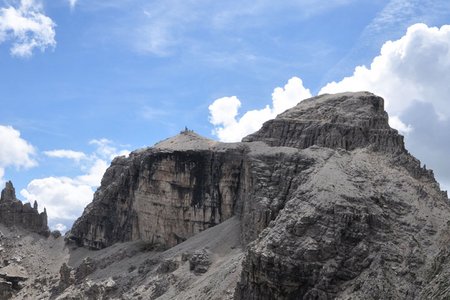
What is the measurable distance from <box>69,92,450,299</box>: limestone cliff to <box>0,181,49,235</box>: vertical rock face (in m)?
7.88

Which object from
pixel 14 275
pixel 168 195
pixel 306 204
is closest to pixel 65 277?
pixel 14 275

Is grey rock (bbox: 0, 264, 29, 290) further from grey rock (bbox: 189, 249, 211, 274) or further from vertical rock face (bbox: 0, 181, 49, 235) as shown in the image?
grey rock (bbox: 189, 249, 211, 274)

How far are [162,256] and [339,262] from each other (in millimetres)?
41469

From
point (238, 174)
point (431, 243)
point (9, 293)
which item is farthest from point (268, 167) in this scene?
point (9, 293)

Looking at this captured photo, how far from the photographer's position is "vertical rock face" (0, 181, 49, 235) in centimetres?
12838

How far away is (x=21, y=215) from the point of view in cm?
12912

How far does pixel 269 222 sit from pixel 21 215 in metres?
67.0

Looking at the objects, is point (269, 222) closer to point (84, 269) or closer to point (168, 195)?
point (168, 195)

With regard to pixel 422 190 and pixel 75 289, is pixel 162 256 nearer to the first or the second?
pixel 75 289

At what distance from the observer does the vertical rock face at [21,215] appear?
421 feet

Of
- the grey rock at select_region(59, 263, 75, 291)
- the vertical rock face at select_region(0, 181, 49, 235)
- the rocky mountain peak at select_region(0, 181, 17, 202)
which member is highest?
the rocky mountain peak at select_region(0, 181, 17, 202)

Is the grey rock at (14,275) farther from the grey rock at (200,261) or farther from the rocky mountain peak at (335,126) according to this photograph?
the rocky mountain peak at (335,126)

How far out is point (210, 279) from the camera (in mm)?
77188

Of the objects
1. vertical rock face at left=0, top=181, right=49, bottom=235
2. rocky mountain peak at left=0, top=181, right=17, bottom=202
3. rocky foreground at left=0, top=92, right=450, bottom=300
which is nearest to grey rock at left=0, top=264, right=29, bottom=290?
rocky foreground at left=0, top=92, right=450, bottom=300
